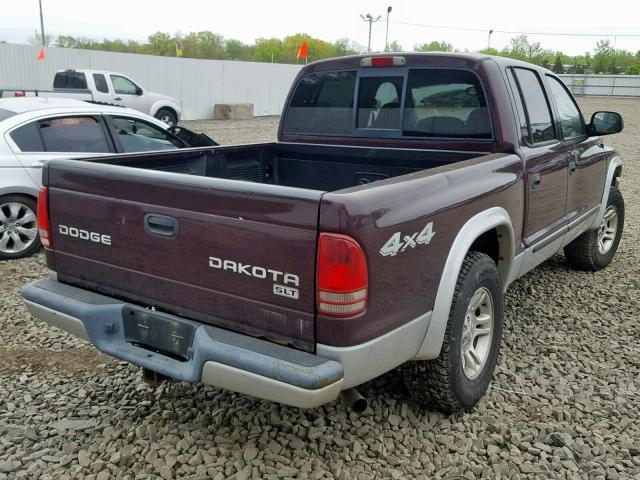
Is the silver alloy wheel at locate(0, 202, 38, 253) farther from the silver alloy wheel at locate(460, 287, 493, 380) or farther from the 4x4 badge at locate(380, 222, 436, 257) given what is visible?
the 4x4 badge at locate(380, 222, 436, 257)

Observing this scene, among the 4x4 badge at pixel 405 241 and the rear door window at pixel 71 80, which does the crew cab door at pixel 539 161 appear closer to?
the 4x4 badge at pixel 405 241

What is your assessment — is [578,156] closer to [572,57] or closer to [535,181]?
[535,181]

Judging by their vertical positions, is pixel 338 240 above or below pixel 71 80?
below

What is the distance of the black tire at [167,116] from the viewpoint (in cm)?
1919

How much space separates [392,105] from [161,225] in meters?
2.10

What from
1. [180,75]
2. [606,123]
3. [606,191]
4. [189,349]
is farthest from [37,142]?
[180,75]

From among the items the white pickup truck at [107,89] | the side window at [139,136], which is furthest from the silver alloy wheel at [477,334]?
the white pickup truck at [107,89]

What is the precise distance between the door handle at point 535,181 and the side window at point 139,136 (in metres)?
4.02

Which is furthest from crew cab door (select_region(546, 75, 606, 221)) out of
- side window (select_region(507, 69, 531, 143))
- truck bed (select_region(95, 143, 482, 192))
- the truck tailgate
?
the truck tailgate

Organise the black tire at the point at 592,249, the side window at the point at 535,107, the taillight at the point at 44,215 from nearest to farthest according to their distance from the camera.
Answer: the taillight at the point at 44,215 < the side window at the point at 535,107 < the black tire at the point at 592,249

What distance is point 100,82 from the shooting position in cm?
1761

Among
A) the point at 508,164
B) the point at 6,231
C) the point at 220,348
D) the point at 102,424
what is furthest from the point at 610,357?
the point at 6,231

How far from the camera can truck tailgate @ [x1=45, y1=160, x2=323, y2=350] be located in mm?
2482

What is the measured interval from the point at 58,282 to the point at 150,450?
3.34 feet
